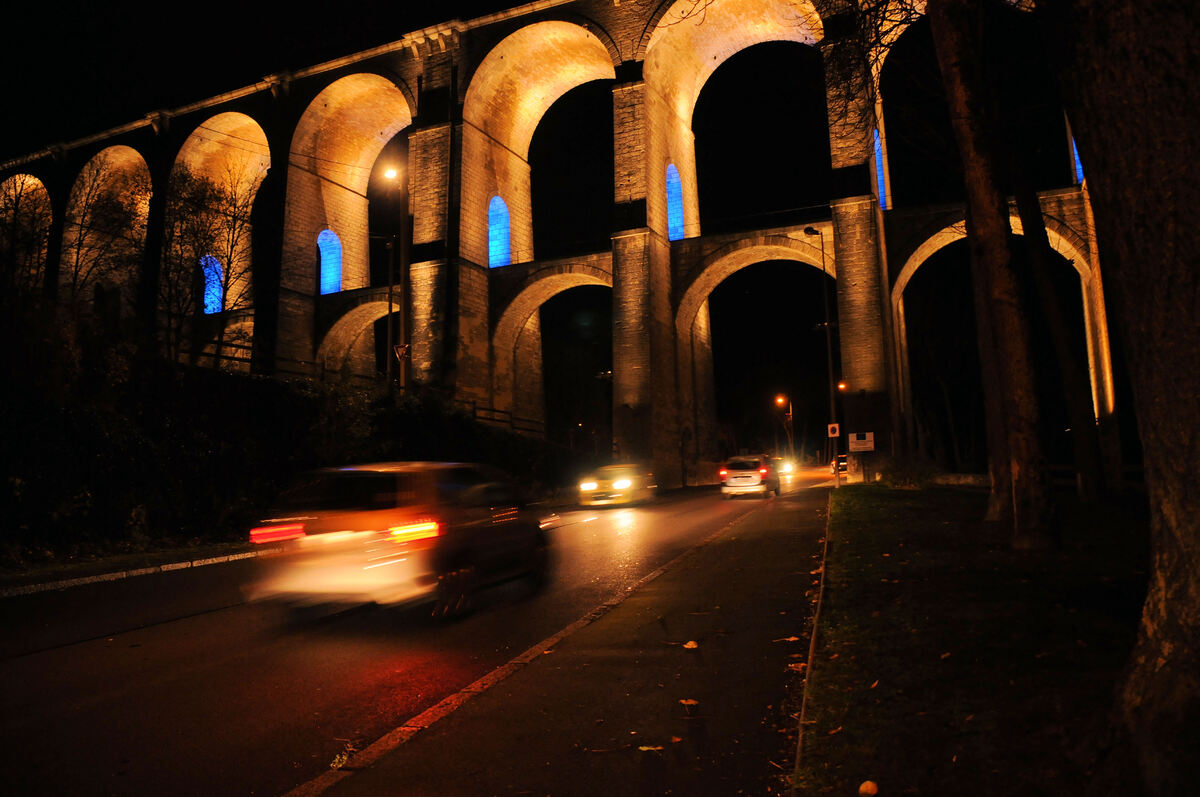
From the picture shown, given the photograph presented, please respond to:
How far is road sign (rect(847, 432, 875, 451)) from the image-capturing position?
2741 centimetres

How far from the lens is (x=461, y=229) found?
110 ft

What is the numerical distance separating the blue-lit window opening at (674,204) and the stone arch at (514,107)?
205 inches

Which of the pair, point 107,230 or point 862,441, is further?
point 862,441

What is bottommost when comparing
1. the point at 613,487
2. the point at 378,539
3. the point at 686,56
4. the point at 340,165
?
the point at 378,539

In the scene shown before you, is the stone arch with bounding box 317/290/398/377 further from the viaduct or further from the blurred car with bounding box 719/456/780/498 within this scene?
the blurred car with bounding box 719/456/780/498

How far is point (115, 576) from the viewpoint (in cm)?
1066

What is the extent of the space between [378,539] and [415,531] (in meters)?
0.35

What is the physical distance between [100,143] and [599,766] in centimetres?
5024

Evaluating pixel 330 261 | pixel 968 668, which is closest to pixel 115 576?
pixel 968 668

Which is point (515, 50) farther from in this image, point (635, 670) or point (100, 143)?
point (635, 670)

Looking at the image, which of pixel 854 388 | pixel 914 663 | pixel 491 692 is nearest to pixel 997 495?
pixel 914 663

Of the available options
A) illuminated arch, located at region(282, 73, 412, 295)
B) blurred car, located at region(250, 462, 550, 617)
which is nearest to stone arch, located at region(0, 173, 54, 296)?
illuminated arch, located at region(282, 73, 412, 295)

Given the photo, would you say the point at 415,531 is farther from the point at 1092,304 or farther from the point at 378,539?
the point at 1092,304

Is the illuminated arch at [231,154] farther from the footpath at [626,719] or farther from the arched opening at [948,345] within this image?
the arched opening at [948,345]
